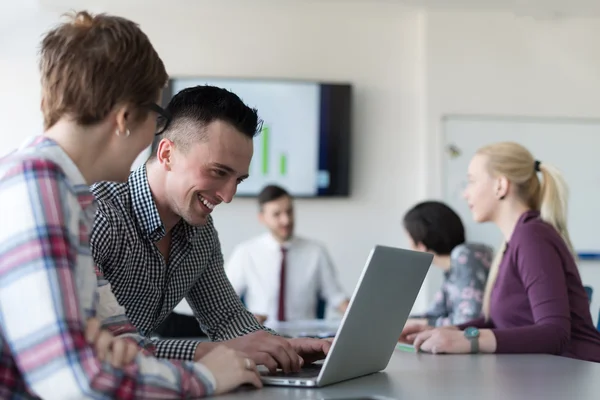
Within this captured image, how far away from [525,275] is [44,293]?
1.71m

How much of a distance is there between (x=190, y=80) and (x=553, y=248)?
3.57 m

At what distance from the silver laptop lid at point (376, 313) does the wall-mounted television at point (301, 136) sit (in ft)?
12.7

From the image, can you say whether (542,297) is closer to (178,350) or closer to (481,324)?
(481,324)

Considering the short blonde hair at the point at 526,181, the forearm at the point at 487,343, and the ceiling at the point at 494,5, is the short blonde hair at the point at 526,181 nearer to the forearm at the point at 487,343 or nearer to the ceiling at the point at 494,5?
the forearm at the point at 487,343

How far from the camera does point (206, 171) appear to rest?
1945 mm

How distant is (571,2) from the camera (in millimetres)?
5367

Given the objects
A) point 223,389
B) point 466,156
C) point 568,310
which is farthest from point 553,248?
point 466,156

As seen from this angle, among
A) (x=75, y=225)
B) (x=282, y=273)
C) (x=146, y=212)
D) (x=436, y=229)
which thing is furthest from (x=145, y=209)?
(x=282, y=273)

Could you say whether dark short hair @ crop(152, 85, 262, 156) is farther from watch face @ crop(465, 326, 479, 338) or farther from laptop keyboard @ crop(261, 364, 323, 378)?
watch face @ crop(465, 326, 479, 338)

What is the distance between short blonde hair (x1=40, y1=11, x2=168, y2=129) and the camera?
1243 millimetres

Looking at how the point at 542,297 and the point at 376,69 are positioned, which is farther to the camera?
the point at 376,69

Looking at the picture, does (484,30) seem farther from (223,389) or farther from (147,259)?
(223,389)

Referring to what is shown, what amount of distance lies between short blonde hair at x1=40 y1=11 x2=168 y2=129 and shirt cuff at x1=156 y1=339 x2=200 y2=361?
0.58m

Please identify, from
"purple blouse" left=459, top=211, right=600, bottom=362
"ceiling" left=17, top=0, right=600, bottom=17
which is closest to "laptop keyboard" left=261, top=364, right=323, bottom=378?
"purple blouse" left=459, top=211, right=600, bottom=362
